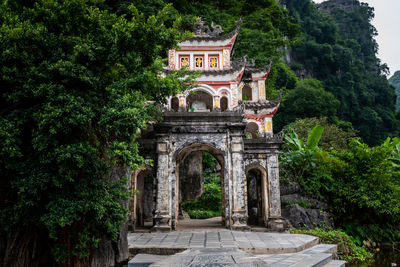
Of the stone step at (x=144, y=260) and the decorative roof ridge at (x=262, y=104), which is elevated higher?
the decorative roof ridge at (x=262, y=104)

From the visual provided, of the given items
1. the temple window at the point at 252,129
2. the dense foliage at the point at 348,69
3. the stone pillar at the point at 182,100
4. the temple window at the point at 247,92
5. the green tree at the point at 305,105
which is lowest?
the temple window at the point at 252,129

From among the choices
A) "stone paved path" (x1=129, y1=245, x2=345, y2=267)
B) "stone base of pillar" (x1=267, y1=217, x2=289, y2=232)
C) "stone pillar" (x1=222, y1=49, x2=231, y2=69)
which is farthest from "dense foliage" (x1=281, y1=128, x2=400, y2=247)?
"stone paved path" (x1=129, y1=245, x2=345, y2=267)

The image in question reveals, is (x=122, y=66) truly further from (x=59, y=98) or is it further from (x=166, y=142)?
(x=166, y=142)

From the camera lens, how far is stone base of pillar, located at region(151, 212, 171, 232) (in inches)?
355

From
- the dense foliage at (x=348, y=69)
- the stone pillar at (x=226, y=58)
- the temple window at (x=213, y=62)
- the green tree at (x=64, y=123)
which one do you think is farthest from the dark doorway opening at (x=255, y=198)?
the dense foliage at (x=348, y=69)

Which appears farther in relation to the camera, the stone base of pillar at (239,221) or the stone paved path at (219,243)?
the stone base of pillar at (239,221)

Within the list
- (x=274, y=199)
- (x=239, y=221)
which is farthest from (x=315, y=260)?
(x=274, y=199)

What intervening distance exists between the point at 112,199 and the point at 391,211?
38.6 ft

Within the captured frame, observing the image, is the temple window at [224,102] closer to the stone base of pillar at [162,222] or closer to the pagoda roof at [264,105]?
the pagoda roof at [264,105]

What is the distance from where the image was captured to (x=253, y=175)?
1398cm

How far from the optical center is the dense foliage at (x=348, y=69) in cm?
3619

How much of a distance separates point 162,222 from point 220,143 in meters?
3.19

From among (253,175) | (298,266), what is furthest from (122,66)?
(253,175)

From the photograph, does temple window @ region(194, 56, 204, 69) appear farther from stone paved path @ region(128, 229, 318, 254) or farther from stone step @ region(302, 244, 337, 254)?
stone step @ region(302, 244, 337, 254)
